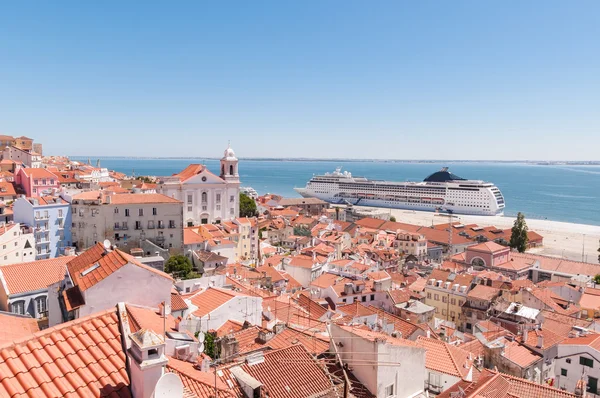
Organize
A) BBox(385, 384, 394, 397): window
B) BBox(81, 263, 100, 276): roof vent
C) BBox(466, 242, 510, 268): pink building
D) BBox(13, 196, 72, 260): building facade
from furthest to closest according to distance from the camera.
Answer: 1. BBox(466, 242, 510, 268): pink building
2. BBox(13, 196, 72, 260): building facade
3. BBox(81, 263, 100, 276): roof vent
4. BBox(385, 384, 394, 397): window

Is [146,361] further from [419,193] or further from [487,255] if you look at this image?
[419,193]

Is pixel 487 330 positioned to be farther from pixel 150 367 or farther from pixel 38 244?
pixel 38 244

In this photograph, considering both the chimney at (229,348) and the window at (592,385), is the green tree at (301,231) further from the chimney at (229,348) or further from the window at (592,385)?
the chimney at (229,348)

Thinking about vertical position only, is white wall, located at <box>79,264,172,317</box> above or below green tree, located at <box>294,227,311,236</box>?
above

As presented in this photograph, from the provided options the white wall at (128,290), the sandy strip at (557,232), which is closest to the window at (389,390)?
the white wall at (128,290)

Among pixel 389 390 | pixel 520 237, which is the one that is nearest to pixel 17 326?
pixel 389 390

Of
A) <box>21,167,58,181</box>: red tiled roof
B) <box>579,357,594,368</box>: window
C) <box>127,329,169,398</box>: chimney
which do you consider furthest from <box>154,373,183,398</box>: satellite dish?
<box>21,167,58,181</box>: red tiled roof

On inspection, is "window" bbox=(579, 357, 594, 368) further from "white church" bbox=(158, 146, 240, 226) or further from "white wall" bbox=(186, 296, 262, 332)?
"white church" bbox=(158, 146, 240, 226)
